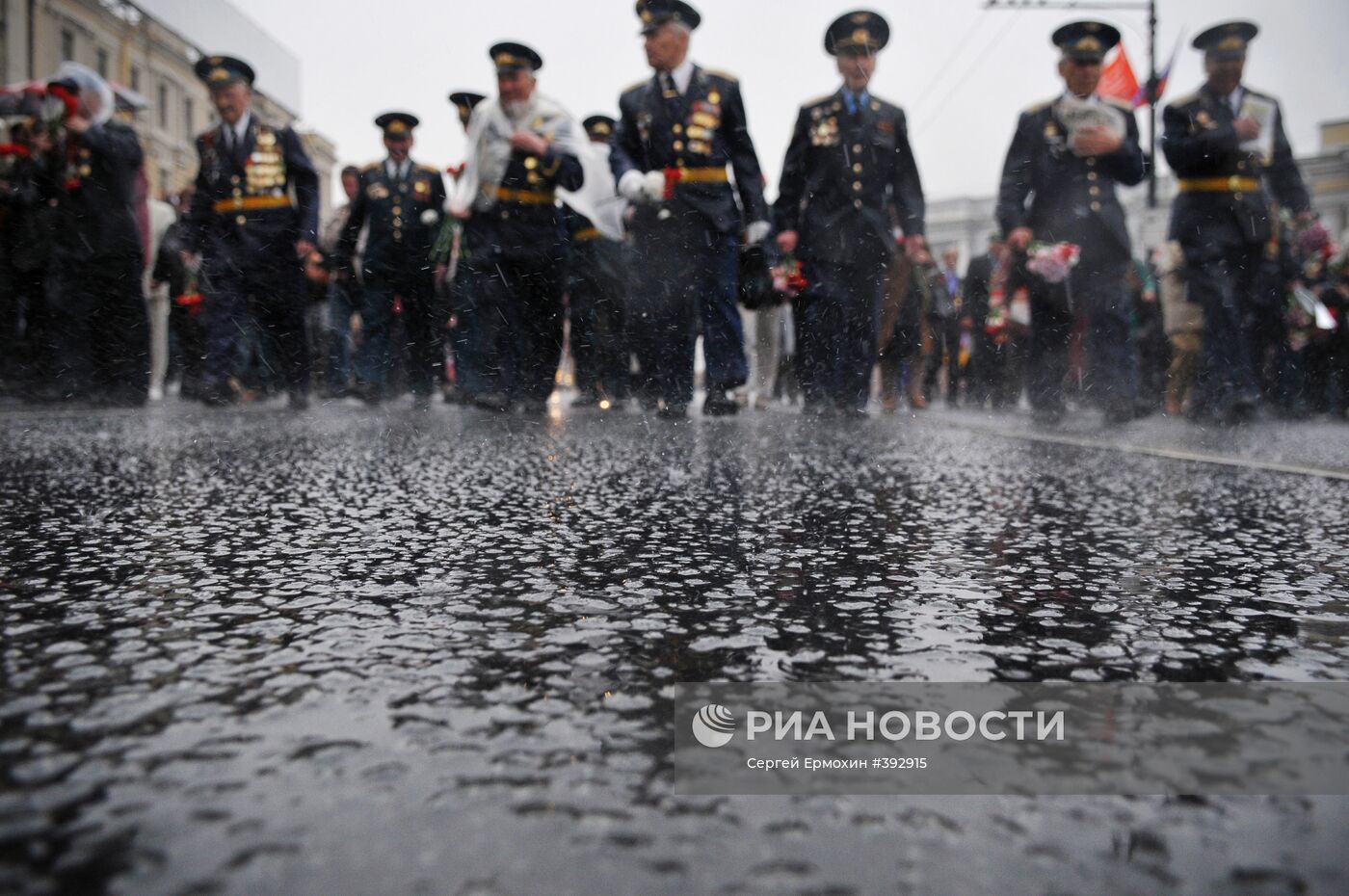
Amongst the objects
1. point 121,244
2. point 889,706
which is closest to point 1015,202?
point 121,244

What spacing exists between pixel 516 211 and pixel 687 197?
1.35m

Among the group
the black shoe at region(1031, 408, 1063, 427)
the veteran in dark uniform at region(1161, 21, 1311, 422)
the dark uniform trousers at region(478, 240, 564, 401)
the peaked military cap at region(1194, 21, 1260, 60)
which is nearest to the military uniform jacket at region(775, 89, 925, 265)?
the black shoe at region(1031, 408, 1063, 427)

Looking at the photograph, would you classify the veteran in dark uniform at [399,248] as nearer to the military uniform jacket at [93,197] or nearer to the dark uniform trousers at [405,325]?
the dark uniform trousers at [405,325]

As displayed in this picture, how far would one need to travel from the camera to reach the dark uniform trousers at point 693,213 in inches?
254

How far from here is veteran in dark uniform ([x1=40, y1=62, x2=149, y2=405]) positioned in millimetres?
6984

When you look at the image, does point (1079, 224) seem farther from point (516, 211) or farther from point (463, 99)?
point (463, 99)

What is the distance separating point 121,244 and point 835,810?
24.2 feet

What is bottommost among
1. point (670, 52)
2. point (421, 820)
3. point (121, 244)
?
point (421, 820)

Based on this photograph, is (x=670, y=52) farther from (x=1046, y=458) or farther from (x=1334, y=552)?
(x=1334, y=552)

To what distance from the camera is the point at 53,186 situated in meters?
7.19

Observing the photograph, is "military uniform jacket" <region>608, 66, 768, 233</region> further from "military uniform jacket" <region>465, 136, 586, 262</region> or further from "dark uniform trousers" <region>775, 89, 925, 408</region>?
Result: "military uniform jacket" <region>465, 136, 586, 262</region>

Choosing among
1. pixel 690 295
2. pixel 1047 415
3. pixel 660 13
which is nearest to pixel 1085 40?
pixel 1047 415

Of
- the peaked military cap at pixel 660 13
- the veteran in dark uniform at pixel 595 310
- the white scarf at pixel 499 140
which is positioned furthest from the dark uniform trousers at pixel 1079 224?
the veteran in dark uniform at pixel 595 310

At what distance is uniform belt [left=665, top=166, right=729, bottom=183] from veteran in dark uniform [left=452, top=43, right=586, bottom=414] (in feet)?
3.12
